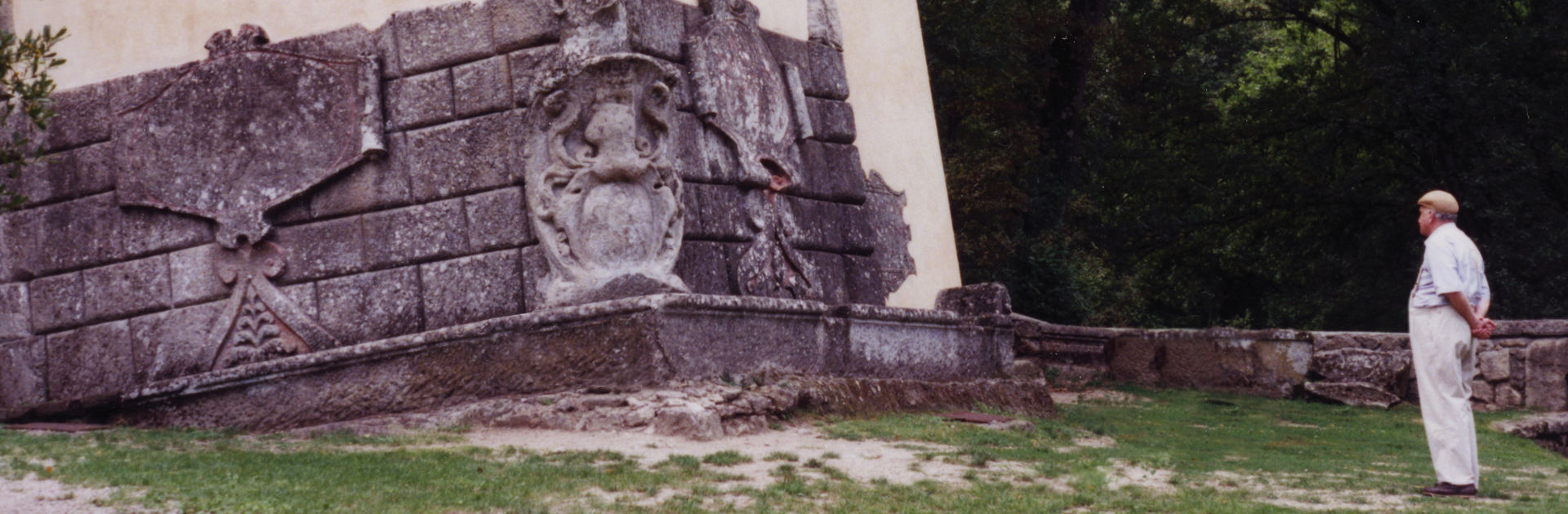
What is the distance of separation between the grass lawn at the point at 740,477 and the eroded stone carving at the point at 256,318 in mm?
Result: 945

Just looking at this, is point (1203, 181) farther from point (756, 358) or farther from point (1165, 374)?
point (756, 358)

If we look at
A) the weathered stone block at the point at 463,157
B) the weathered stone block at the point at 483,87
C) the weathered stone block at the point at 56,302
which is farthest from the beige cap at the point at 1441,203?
the weathered stone block at the point at 56,302

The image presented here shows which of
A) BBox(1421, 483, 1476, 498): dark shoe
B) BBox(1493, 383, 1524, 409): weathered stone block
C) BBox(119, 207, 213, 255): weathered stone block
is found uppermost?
BBox(119, 207, 213, 255): weathered stone block

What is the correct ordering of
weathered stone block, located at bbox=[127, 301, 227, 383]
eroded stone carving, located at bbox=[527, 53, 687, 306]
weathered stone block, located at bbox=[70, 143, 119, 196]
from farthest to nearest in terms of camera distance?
weathered stone block, located at bbox=[70, 143, 119, 196]
weathered stone block, located at bbox=[127, 301, 227, 383]
eroded stone carving, located at bbox=[527, 53, 687, 306]

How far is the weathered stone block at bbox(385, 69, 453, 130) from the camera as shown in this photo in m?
9.69

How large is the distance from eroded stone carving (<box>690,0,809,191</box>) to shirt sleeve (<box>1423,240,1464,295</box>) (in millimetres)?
4149

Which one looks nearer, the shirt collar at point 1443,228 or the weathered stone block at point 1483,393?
the shirt collar at point 1443,228

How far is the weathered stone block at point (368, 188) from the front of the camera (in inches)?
383

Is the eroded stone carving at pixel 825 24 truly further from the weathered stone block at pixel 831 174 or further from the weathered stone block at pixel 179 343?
the weathered stone block at pixel 179 343

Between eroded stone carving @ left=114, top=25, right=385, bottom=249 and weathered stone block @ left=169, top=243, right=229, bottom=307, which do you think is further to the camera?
weathered stone block @ left=169, top=243, right=229, bottom=307

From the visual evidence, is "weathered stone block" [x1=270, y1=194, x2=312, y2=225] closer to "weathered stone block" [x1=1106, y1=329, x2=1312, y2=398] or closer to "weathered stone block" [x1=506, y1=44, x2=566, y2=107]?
"weathered stone block" [x1=506, y1=44, x2=566, y2=107]

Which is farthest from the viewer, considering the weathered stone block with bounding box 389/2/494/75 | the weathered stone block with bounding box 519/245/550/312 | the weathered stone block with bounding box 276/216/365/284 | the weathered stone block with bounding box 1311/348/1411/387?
the weathered stone block with bounding box 1311/348/1411/387

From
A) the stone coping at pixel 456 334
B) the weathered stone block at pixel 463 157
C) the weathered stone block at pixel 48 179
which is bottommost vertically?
the stone coping at pixel 456 334

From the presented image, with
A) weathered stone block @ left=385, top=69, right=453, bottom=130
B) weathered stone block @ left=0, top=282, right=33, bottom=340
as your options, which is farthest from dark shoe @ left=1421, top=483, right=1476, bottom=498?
weathered stone block @ left=0, top=282, right=33, bottom=340
